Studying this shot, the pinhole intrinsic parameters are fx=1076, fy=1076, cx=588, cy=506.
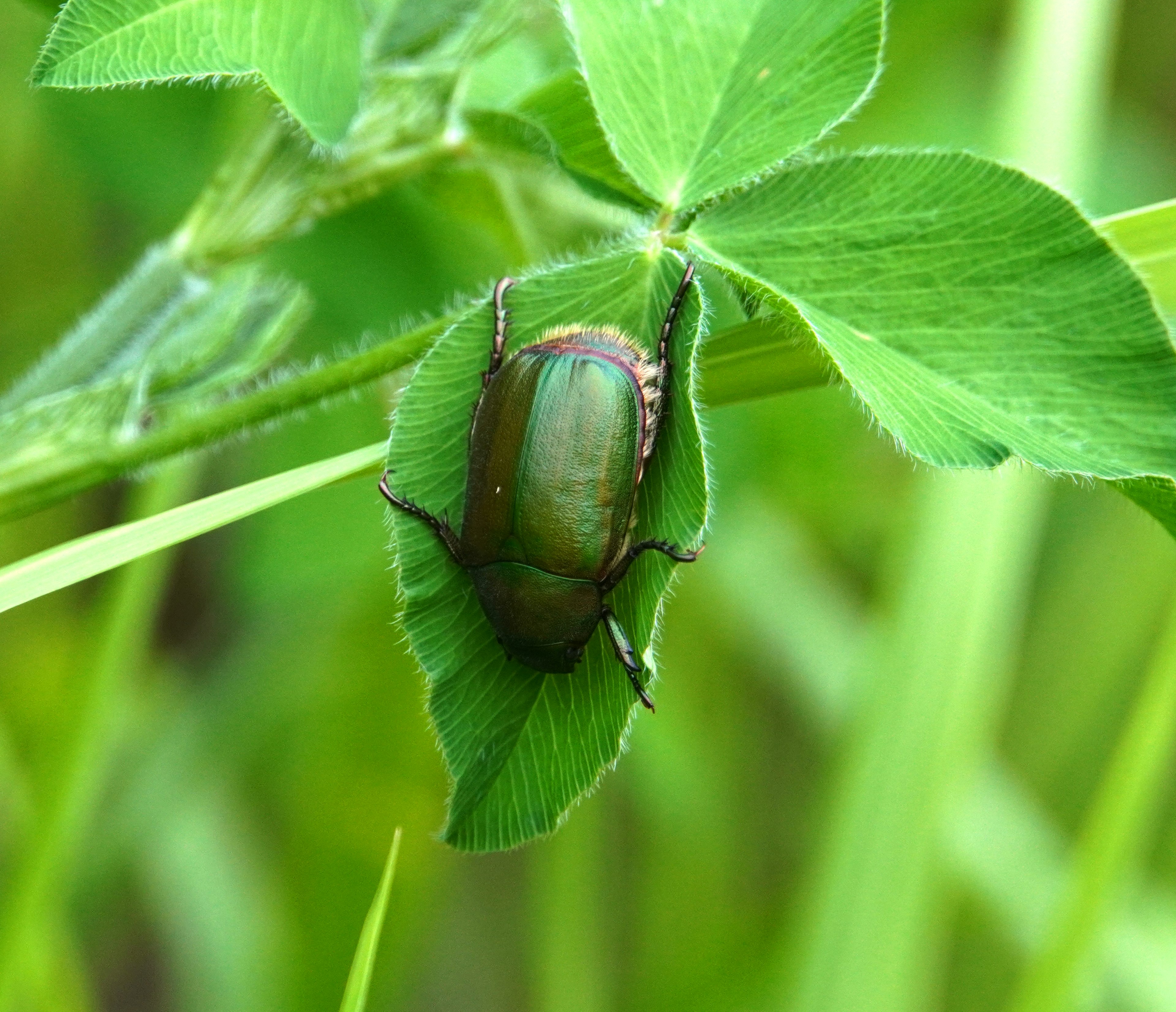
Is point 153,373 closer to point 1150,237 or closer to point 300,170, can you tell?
point 300,170

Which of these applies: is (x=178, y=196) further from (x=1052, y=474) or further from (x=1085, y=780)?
(x=1085, y=780)

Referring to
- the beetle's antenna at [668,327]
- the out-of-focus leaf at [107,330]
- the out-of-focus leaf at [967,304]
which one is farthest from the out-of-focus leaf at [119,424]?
the out-of-focus leaf at [967,304]

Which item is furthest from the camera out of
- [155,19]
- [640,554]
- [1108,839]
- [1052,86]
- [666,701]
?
[666,701]

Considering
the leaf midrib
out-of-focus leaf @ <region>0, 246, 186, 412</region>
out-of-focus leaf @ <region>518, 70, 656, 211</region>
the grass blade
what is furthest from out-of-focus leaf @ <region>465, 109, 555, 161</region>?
the grass blade

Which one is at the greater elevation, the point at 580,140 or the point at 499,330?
the point at 580,140

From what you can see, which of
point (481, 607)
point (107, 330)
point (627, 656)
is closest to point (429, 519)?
point (481, 607)

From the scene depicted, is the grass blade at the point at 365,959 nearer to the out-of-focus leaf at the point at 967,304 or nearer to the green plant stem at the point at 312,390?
the green plant stem at the point at 312,390

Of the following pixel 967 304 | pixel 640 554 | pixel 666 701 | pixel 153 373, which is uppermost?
pixel 967 304

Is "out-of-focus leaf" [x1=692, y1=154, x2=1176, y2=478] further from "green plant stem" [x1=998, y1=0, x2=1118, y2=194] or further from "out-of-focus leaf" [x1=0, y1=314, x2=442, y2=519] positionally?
"green plant stem" [x1=998, y1=0, x2=1118, y2=194]
